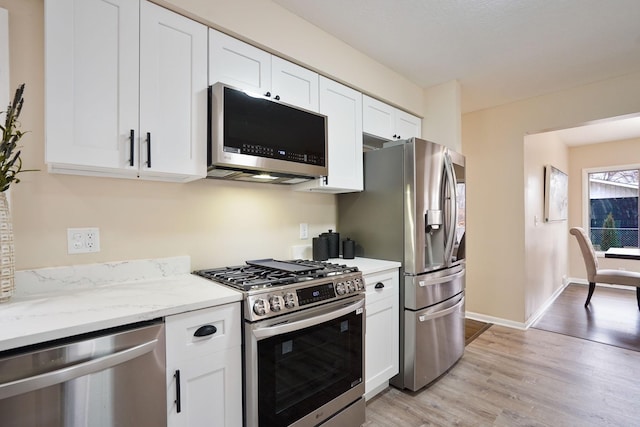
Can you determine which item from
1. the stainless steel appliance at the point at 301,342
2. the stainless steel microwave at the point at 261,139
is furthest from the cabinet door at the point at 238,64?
the stainless steel appliance at the point at 301,342

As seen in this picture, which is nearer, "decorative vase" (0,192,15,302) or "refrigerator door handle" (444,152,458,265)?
"decorative vase" (0,192,15,302)

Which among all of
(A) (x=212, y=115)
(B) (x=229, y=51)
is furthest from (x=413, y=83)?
(A) (x=212, y=115)

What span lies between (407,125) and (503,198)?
1.58 meters

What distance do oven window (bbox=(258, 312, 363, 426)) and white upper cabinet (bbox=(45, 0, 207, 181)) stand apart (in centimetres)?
99

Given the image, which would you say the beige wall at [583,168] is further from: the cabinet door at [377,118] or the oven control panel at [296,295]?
the oven control panel at [296,295]

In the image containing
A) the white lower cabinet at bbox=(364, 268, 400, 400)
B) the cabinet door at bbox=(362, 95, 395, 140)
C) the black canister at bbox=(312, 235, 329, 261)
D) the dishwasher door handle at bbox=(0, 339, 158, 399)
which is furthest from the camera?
the cabinet door at bbox=(362, 95, 395, 140)

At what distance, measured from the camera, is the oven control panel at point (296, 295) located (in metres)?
1.42

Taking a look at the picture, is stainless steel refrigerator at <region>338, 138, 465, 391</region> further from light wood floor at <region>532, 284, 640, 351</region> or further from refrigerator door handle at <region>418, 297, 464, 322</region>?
light wood floor at <region>532, 284, 640, 351</region>

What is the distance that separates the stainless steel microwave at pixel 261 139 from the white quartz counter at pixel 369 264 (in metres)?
0.69

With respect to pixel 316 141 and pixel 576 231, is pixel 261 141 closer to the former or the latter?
pixel 316 141

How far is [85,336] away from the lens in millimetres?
1052

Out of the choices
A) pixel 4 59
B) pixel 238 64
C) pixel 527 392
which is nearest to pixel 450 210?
pixel 527 392

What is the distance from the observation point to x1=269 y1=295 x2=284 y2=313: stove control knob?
1459mm

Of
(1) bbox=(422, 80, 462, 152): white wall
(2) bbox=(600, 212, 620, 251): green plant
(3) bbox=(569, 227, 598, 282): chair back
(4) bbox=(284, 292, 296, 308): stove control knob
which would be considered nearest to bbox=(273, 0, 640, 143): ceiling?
(1) bbox=(422, 80, 462, 152): white wall
